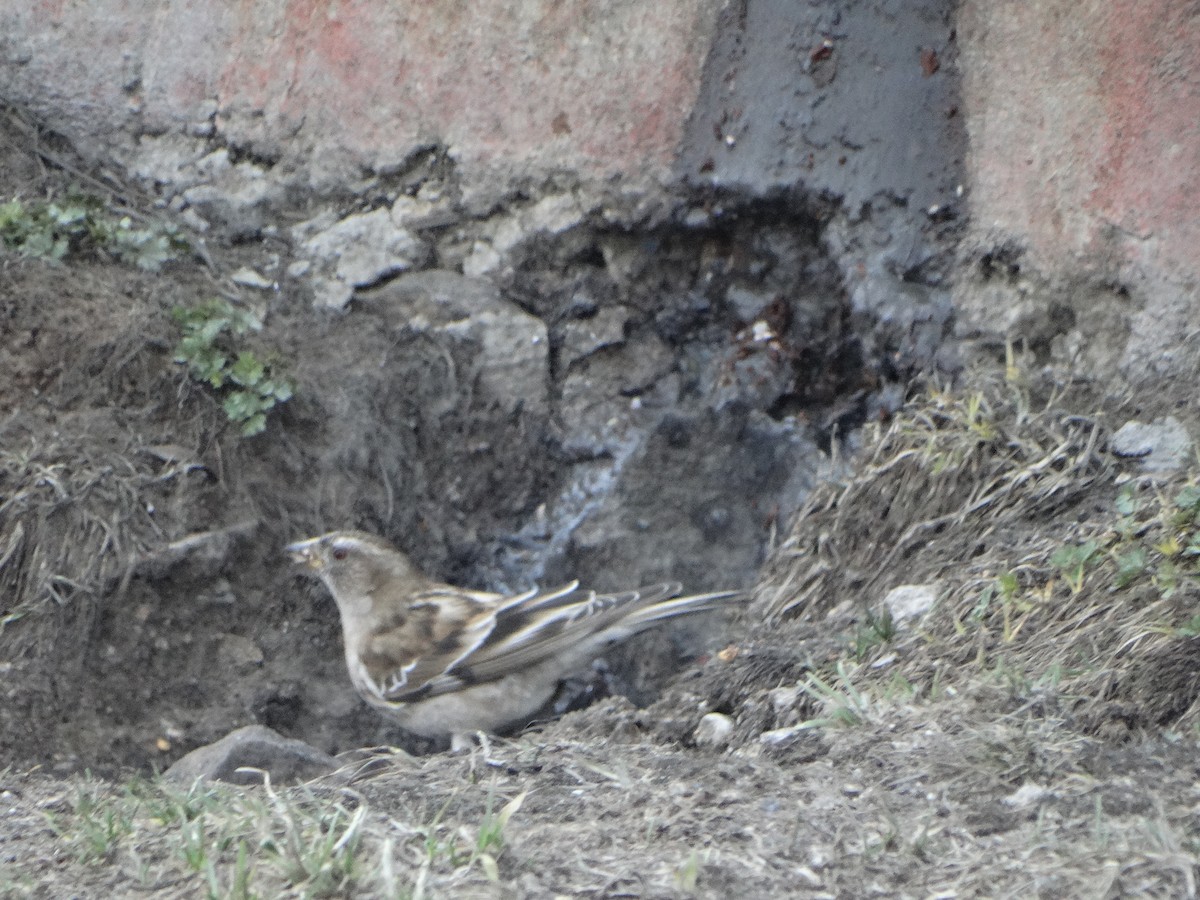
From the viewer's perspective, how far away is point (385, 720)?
6.14 meters

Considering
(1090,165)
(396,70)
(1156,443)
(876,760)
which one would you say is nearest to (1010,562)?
(1156,443)

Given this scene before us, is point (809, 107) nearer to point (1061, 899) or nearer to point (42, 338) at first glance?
point (42, 338)

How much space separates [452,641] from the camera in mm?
5781

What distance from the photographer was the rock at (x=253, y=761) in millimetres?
4547

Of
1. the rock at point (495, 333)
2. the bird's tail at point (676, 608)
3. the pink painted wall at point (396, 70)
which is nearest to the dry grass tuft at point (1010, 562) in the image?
the bird's tail at point (676, 608)

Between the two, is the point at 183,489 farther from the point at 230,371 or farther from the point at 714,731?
the point at 714,731

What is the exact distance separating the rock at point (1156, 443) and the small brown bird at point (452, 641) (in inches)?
62.1

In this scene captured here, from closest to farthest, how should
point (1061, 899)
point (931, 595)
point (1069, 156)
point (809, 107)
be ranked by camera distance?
1. point (1061, 899)
2. point (931, 595)
3. point (1069, 156)
4. point (809, 107)

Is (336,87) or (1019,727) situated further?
(336,87)

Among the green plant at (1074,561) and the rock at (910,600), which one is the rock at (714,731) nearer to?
the rock at (910,600)

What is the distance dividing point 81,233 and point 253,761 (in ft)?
8.45

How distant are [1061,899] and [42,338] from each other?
14.0 feet

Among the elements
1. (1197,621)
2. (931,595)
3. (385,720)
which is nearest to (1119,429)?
(931,595)

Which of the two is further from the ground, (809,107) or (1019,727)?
(809,107)
